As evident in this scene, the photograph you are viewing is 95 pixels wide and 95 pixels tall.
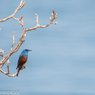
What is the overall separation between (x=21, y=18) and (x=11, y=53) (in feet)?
4.93

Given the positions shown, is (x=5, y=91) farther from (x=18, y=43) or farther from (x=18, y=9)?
(x=18, y=9)

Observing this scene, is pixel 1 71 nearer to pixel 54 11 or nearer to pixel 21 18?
pixel 21 18

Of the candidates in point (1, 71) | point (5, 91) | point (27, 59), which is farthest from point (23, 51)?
point (5, 91)

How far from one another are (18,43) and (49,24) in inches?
56.4

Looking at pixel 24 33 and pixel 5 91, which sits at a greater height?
pixel 24 33

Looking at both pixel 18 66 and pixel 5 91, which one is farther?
pixel 5 91

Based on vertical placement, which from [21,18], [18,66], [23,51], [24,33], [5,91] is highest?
[21,18]

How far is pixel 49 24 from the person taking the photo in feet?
32.9

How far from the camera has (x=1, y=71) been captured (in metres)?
9.49

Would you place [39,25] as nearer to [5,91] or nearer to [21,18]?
[21,18]

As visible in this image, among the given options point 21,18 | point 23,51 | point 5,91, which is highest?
point 21,18

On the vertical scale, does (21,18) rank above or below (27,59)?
above

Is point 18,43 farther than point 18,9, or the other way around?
point 18,9

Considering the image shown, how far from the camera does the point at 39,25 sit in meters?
10.1
